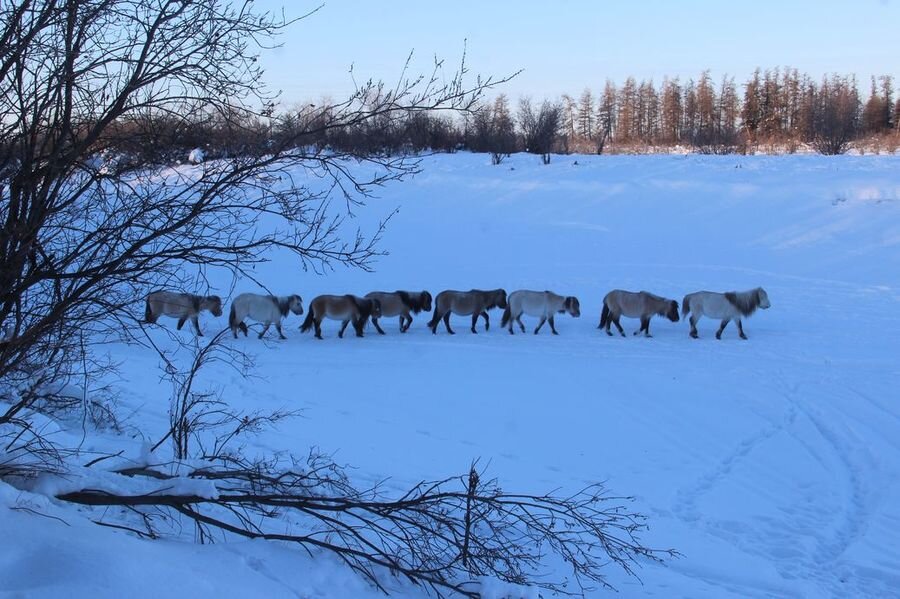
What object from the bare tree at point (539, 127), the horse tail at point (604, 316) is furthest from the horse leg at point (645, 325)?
the bare tree at point (539, 127)

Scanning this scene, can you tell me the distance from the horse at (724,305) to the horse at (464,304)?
14.7 feet

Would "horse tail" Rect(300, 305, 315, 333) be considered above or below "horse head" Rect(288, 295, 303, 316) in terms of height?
below

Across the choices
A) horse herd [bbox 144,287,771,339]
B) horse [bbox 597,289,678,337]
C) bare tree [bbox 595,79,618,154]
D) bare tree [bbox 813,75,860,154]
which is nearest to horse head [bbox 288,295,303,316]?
horse herd [bbox 144,287,771,339]

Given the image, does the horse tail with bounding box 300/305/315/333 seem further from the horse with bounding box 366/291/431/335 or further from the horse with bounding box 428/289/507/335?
the horse with bounding box 428/289/507/335

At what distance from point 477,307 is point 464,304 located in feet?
1.10

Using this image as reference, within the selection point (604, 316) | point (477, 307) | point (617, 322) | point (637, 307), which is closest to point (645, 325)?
point (637, 307)

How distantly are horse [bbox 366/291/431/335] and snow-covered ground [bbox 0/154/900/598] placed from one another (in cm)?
53

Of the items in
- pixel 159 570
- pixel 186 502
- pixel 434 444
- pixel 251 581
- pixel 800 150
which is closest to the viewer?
pixel 159 570

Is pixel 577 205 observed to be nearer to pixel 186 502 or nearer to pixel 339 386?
pixel 339 386

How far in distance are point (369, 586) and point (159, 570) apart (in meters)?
1.45

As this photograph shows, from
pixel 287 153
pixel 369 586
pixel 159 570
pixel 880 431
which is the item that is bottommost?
pixel 880 431

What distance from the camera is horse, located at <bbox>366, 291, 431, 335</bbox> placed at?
19719mm

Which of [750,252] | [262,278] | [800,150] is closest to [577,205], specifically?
[750,252]

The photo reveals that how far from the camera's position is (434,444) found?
1108 centimetres
